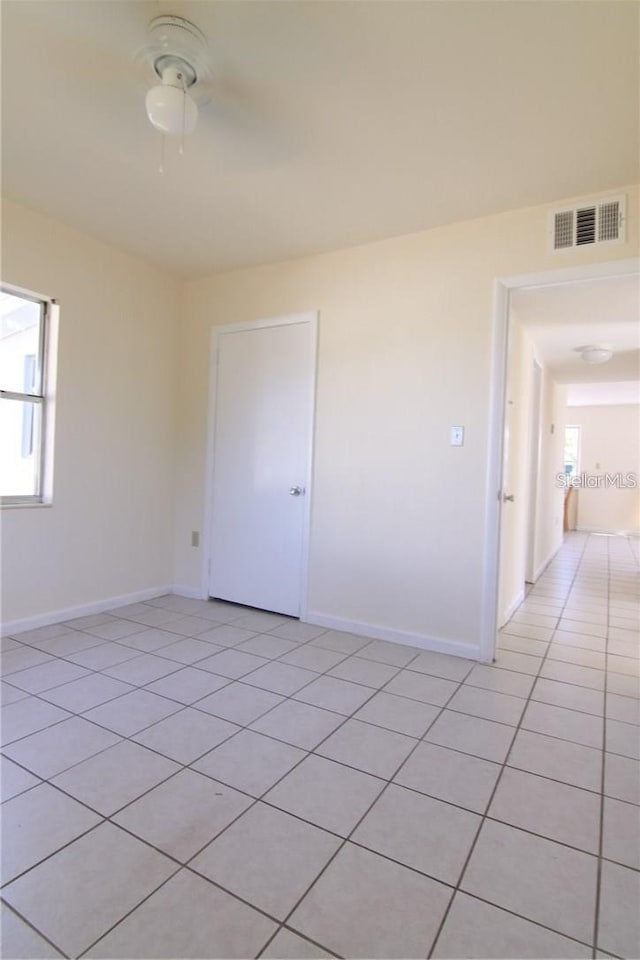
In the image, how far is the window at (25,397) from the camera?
3.02 metres

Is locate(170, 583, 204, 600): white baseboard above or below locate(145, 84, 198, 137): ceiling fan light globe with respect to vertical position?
below

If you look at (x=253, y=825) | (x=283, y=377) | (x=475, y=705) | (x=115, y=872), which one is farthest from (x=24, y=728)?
(x=283, y=377)

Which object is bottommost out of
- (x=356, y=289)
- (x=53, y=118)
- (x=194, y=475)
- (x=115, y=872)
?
(x=115, y=872)

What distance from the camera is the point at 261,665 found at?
106 inches

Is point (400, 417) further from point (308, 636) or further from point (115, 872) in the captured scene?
point (115, 872)

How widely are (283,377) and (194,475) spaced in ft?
3.62

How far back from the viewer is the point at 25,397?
10.2 feet

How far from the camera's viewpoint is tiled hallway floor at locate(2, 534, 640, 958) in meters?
1.19

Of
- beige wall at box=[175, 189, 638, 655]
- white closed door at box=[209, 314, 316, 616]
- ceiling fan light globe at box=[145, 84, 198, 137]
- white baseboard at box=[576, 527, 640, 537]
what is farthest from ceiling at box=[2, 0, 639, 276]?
white baseboard at box=[576, 527, 640, 537]

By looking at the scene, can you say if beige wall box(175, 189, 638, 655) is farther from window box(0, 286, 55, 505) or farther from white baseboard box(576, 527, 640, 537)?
white baseboard box(576, 527, 640, 537)

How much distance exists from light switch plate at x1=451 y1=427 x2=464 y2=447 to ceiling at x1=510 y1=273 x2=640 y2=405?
821 mm

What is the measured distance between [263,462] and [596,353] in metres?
3.15

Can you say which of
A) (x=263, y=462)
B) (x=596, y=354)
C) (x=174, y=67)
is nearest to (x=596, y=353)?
(x=596, y=354)

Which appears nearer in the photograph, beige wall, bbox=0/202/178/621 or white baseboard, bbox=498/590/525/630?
beige wall, bbox=0/202/178/621
